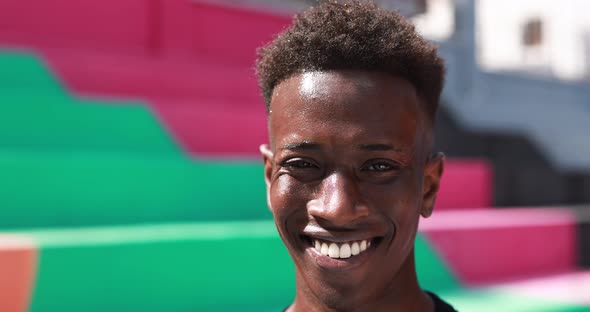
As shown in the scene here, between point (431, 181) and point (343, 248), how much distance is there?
0.20 m

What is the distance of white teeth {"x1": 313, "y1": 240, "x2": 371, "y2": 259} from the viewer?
0.87m

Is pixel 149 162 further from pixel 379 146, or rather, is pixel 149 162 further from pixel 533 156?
pixel 533 156

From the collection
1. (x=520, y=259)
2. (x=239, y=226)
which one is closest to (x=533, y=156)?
(x=520, y=259)

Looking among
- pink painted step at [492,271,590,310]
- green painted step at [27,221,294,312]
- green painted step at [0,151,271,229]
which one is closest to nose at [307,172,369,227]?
green painted step at [27,221,294,312]

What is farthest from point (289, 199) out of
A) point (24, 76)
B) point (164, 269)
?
point (24, 76)

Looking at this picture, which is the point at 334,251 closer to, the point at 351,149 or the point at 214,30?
the point at 351,149

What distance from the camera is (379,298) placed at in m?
0.91

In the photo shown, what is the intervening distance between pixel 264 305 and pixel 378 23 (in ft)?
3.49

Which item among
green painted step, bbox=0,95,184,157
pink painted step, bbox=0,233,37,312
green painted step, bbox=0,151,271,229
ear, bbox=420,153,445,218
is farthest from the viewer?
green painted step, bbox=0,95,184,157

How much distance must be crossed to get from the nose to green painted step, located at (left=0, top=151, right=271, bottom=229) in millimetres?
1179

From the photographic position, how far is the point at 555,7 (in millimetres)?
10719

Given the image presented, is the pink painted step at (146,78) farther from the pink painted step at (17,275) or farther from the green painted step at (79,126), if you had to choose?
the pink painted step at (17,275)

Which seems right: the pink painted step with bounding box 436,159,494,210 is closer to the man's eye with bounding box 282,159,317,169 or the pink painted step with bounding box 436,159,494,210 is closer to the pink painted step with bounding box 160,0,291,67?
the pink painted step with bounding box 160,0,291,67

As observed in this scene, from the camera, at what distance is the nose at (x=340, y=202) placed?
32.7 inches
